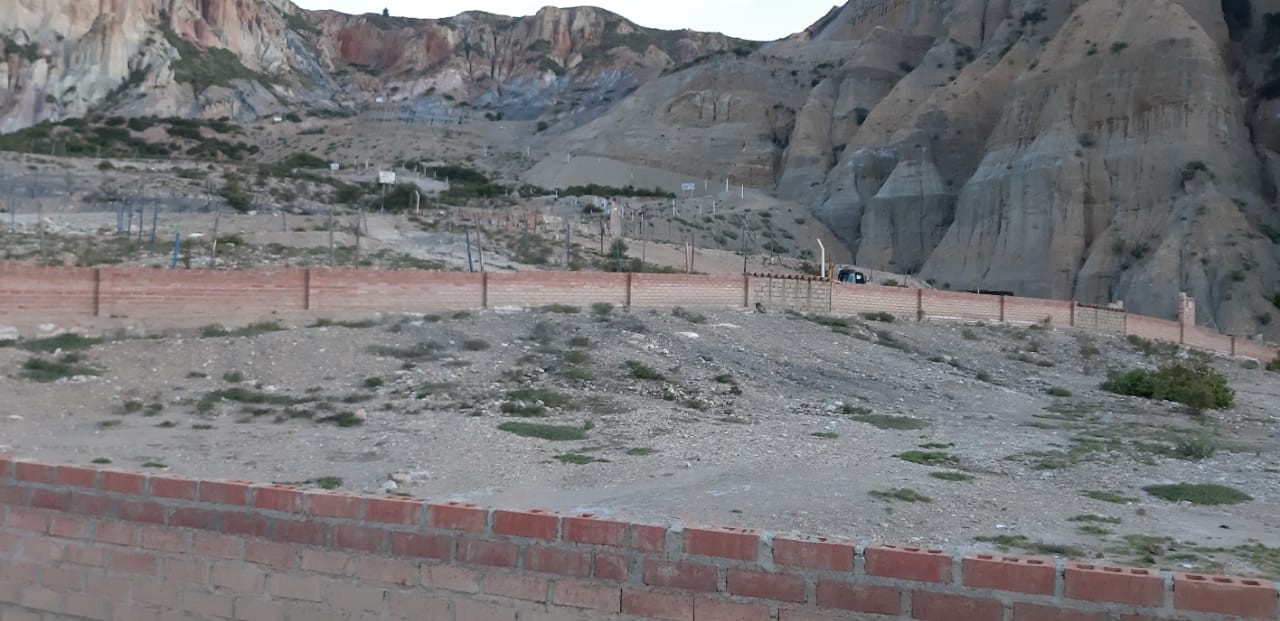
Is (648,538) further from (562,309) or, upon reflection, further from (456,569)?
(562,309)

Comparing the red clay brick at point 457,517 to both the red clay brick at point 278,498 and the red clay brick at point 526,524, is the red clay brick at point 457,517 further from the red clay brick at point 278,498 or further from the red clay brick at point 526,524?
the red clay brick at point 278,498

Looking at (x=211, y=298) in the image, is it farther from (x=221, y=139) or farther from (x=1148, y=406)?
(x=221, y=139)

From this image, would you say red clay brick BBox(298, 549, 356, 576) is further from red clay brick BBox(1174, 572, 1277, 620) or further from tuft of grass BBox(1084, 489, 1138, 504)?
tuft of grass BBox(1084, 489, 1138, 504)

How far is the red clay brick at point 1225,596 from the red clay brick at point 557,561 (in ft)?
8.62

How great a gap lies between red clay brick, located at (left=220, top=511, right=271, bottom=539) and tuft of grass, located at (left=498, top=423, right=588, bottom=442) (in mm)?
9892

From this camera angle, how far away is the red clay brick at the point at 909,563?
442 centimetres

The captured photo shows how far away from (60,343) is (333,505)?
19.0m

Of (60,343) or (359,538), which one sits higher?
(359,538)

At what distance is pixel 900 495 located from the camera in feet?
36.8

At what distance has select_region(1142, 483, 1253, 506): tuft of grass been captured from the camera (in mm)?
11836

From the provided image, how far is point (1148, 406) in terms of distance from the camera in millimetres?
22531

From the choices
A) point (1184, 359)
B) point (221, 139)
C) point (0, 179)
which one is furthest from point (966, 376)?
point (221, 139)

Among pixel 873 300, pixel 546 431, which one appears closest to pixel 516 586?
pixel 546 431

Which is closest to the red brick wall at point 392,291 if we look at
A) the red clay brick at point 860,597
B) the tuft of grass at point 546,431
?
the tuft of grass at point 546,431
